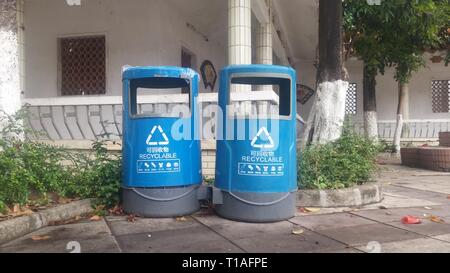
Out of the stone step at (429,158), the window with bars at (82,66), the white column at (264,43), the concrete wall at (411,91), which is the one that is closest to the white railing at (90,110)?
the window with bars at (82,66)

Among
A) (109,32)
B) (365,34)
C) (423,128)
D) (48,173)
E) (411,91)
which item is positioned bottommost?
(48,173)

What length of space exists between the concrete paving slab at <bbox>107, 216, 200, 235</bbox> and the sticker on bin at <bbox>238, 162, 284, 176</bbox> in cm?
73

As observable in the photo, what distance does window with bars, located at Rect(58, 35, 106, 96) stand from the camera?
28.2 feet

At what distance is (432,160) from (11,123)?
8.88 m

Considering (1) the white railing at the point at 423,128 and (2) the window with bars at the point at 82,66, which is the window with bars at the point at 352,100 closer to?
(1) the white railing at the point at 423,128

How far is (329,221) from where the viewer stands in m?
4.49

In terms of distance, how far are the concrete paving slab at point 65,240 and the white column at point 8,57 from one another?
7.76 ft

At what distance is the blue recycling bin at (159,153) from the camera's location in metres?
4.48

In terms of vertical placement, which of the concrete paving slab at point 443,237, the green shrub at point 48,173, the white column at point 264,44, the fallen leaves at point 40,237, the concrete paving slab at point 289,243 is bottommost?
the concrete paving slab at point 443,237

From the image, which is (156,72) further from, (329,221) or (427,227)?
(427,227)

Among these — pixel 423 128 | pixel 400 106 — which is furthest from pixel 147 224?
pixel 423 128

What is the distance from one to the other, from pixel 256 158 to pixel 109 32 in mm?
5406

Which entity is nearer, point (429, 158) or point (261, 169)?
point (261, 169)
